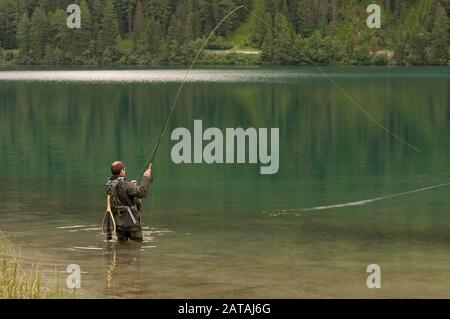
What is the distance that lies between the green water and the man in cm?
45

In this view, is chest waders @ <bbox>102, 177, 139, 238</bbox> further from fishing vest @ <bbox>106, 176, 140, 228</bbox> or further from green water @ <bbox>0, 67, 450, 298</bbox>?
green water @ <bbox>0, 67, 450, 298</bbox>

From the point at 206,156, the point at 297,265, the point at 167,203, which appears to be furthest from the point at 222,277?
the point at 206,156

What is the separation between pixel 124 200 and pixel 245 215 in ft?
24.0

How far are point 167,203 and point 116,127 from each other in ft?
128

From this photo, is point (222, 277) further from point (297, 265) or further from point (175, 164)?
point (175, 164)

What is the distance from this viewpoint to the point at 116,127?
71.1 meters

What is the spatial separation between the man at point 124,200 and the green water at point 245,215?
445 mm

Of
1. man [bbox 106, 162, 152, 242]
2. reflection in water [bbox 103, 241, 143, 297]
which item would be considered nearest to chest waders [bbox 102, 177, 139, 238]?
man [bbox 106, 162, 152, 242]

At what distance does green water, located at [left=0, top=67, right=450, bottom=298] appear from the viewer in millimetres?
→ 20938

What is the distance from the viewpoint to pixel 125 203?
2348 centimetres

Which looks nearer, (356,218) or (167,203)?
(356,218)

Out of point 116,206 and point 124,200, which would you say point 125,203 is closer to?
point 124,200

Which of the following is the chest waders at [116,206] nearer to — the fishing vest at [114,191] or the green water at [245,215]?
the fishing vest at [114,191]

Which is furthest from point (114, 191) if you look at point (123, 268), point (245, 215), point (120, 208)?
point (245, 215)
